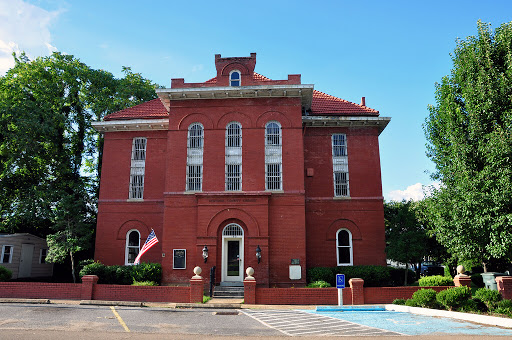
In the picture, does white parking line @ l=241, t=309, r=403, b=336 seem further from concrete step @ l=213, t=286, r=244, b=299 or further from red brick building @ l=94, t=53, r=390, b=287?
red brick building @ l=94, t=53, r=390, b=287

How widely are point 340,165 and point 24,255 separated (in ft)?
68.1

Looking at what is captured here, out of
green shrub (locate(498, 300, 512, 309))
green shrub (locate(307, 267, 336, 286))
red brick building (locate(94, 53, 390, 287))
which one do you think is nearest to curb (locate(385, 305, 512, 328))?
green shrub (locate(498, 300, 512, 309))

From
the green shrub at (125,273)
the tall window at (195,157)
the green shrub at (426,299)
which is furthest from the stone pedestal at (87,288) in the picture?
the green shrub at (426,299)

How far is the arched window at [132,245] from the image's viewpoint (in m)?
23.3

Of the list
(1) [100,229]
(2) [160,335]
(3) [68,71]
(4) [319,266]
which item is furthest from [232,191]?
(3) [68,71]

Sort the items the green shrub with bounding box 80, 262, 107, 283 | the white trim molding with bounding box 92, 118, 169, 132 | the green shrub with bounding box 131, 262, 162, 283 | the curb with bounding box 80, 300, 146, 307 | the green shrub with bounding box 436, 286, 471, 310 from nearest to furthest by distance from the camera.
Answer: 1. the green shrub with bounding box 436, 286, 471, 310
2. the curb with bounding box 80, 300, 146, 307
3. the green shrub with bounding box 131, 262, 162, 283
4. the green shrub with bounding box 80, 262, 107, 283
5. the white trim molding with bounding box 92, 118, 169, 132

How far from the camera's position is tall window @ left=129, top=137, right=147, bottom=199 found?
80.0ft

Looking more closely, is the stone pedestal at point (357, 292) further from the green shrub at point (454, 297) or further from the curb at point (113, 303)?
the curb at point (113, 303)

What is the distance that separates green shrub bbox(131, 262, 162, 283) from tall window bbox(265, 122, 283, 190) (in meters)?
7.15

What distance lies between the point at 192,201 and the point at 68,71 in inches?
614

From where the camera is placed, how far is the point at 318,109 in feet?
80.4

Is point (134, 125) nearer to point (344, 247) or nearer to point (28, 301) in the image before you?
point (28, 301)

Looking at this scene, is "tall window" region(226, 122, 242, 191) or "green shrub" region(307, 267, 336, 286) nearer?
"green shrub" region(307, 267, 336, 286)

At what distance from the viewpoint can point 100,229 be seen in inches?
931
